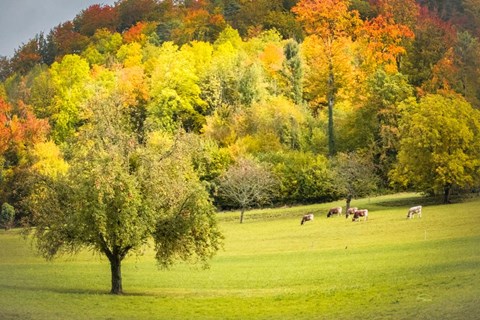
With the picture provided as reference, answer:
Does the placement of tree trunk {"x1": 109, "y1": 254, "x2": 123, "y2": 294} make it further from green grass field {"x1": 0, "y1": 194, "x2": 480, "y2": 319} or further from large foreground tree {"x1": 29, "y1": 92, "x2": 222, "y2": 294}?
green grass field {"x1": 0, "y1": 194, "x2": 480, "y2": 319}

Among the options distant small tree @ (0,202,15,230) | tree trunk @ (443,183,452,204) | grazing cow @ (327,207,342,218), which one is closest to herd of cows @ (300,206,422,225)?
grazing cow @ (327,207,342,218)

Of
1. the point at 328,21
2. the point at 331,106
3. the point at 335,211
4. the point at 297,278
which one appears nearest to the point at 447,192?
the point at 335,211

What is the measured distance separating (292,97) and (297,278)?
150ft

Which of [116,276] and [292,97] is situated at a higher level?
[292,97]

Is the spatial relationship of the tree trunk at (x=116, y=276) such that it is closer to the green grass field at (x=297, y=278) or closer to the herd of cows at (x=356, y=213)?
the green grass field at (x=297, y=278)

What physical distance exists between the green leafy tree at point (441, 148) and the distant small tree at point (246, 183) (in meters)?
Answer: 10.3

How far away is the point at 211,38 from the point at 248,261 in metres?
68.2

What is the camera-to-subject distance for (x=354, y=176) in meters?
57.7

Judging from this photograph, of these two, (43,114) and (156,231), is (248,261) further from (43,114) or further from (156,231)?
(43,114)

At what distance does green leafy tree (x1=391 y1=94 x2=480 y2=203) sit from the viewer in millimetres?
51688

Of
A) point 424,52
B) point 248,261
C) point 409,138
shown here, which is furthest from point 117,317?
point 424,52

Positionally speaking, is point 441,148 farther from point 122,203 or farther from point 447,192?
point 122,203

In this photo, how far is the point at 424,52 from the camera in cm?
6512

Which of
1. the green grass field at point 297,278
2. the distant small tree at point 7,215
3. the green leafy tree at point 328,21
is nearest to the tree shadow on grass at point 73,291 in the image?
the green grass field at point 297,278
